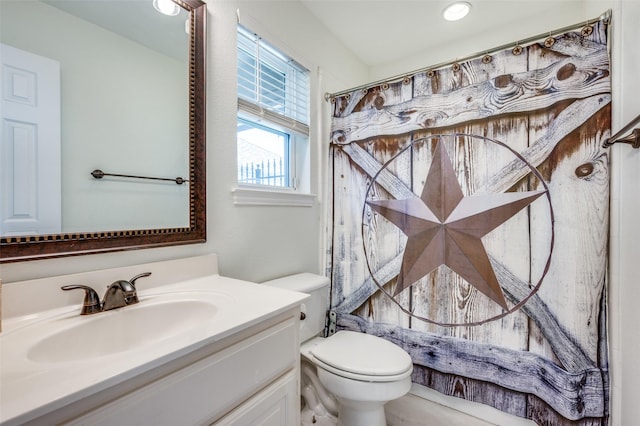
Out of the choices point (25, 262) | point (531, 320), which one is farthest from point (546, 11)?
point (25, 262)

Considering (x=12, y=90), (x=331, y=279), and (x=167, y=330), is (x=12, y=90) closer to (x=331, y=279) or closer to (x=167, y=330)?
(x=167, y=330)

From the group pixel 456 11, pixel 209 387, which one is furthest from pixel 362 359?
pixel 456 11

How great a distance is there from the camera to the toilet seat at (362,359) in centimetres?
114

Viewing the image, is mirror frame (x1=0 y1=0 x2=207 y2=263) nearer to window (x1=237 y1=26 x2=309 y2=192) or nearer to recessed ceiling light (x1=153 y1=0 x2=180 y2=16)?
recessed ceiling light (x1=153 y1=0 x2=180 y2=16)

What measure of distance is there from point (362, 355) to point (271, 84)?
1.51m

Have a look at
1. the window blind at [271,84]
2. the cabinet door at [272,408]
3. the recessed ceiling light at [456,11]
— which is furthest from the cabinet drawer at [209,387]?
the recessed ceiling light at [456,11]

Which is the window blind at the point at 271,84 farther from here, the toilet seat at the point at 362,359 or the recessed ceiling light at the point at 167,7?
the toilet seat at the point at 362,359

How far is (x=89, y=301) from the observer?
2.67ft

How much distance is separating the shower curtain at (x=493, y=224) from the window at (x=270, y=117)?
0.35 m

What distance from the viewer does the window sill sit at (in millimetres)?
1352

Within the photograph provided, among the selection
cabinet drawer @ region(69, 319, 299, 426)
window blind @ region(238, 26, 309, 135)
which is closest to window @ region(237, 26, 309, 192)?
window blind @ region(238, 26, 309, 135)

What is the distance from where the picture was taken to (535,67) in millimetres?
1225

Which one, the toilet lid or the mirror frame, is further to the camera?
the toilet lid

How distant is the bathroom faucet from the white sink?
0.06 feet
